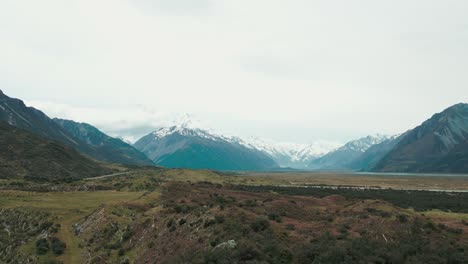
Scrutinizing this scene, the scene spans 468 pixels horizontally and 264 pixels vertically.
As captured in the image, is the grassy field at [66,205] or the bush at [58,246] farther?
the grassy field at [66,205]

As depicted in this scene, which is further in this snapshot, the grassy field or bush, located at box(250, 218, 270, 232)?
the grassy field

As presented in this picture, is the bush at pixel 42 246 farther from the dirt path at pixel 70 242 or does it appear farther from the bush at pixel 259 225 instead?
the bush at pixel 259 225

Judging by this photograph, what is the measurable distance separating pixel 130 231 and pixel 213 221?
48.1 ft

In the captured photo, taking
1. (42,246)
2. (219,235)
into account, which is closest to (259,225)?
(219,235)

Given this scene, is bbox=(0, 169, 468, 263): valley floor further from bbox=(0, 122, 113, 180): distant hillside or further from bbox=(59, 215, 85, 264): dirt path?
bbox=(0, 122, 113, 180): distant hillside

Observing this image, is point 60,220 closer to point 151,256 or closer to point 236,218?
point 151,256

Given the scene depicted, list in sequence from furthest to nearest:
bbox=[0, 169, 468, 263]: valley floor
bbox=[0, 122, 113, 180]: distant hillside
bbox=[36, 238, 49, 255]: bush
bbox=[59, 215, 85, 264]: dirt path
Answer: bbox=[0, 122, 113, 180]: distant hillside
bbox=[36, 238, 49, 255]: bush
bbox=[59, 215, 85, 264]: dirt path
bbox=[0, 169, 468, 263]: valley floor

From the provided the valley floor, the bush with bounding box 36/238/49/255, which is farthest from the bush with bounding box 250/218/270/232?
the bush with bounding box 36/238/49/255

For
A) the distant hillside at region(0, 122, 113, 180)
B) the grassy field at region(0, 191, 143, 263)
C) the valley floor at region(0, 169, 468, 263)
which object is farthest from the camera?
the distant hillside at region(0, 122, 113, 180)

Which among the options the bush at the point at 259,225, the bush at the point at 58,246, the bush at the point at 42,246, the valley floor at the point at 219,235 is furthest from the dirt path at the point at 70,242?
the bush at the point at 259,225

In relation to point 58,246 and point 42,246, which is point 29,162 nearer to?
point 42,246

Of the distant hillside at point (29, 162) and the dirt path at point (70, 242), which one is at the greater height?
the distant hillside at point (29, 162)

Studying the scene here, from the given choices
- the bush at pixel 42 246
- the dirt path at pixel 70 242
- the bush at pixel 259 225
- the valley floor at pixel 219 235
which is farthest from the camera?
the bush at pixel 42 246

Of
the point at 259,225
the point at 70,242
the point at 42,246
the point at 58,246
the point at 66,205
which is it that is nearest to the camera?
the point at 259,225
